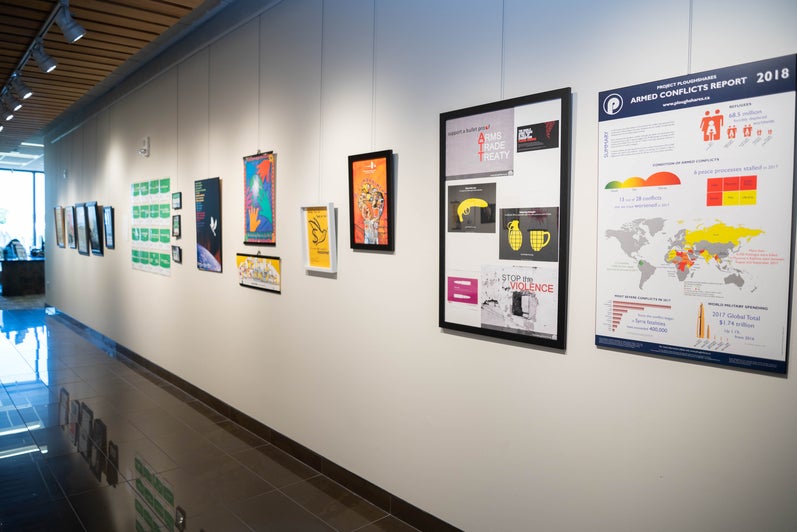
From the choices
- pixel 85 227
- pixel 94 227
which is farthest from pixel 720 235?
pixel 85 227

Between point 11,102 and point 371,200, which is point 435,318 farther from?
point 11,102

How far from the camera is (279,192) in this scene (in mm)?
4070

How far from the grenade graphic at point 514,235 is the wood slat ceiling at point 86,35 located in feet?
10.3

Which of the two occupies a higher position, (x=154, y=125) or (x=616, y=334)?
(x=154, y=125)

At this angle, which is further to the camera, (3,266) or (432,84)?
(3,266)

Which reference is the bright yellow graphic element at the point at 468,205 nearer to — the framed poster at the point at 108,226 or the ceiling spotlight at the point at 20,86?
the ceiling spotlight at the point at 20,86

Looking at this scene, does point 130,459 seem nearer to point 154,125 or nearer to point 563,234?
point 563,234

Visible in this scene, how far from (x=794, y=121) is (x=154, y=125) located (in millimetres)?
6236

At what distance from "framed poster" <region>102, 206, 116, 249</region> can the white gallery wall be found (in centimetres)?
301

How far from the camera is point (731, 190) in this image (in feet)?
5.88

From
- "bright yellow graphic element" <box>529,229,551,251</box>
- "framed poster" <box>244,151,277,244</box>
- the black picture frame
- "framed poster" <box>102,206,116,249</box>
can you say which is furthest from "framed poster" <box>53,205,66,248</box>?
"bright yellow graphic element" <box>529,229,551,251</box>

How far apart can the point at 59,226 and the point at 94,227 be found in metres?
2.59

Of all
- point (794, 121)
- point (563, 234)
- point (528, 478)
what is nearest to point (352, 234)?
point (563, 234)

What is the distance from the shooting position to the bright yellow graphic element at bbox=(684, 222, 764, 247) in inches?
69.5
